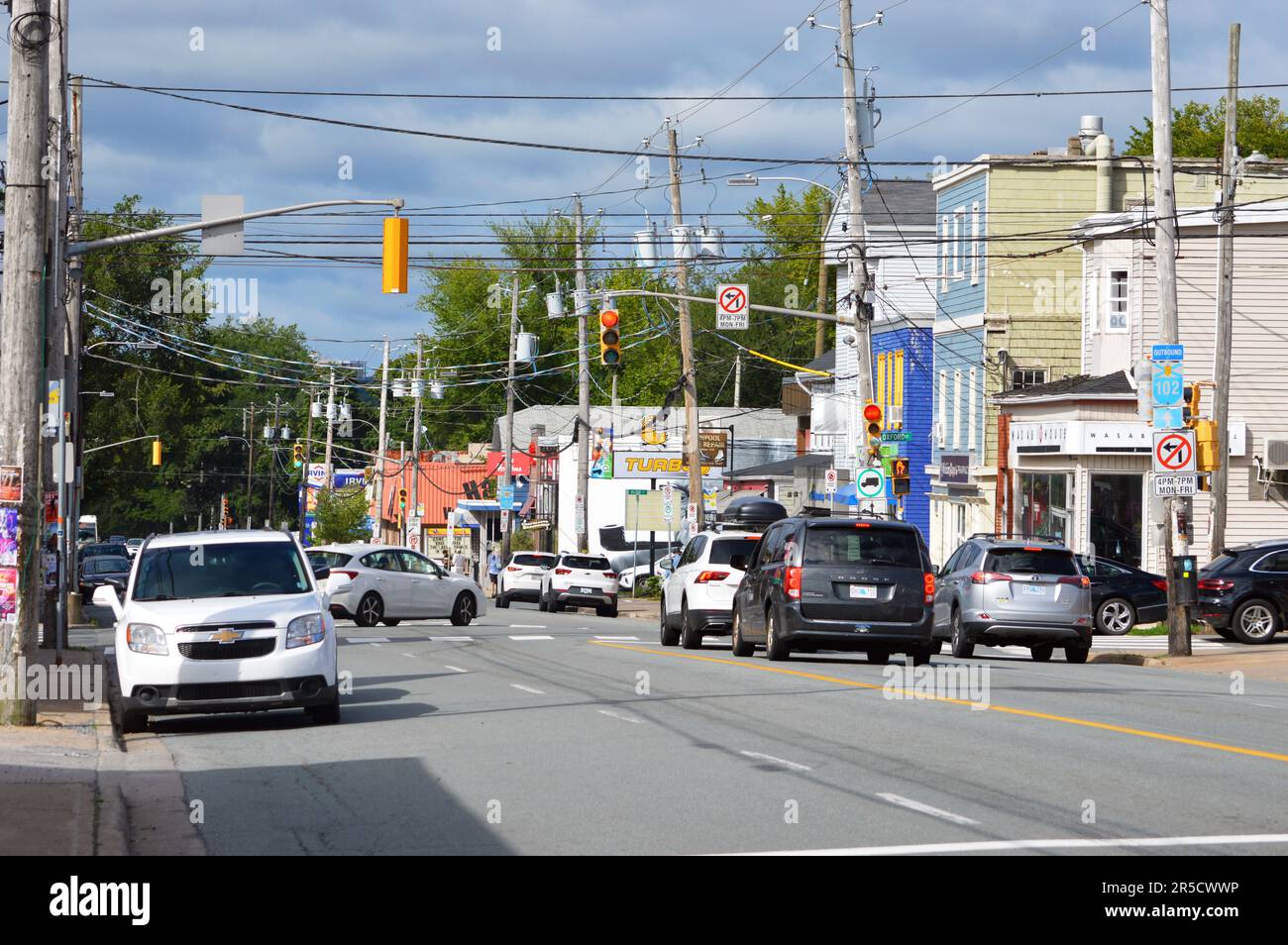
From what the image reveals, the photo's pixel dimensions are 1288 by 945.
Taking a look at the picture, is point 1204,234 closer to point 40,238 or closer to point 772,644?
point 772,644

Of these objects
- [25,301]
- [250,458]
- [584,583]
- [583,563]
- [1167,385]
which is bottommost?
[584,583]

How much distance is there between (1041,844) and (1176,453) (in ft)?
62.1

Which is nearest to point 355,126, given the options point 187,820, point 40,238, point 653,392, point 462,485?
point 40,238

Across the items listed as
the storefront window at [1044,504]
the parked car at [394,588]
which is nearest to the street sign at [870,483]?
the storefront window at [1044,504]

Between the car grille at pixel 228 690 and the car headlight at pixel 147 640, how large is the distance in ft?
1.25

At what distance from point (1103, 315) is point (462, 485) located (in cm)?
5571

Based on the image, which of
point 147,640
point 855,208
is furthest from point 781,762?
point 855,208

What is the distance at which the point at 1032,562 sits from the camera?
2614 centimetres

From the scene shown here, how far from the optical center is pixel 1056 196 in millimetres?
47469

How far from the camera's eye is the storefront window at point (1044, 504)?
42562 millimetres

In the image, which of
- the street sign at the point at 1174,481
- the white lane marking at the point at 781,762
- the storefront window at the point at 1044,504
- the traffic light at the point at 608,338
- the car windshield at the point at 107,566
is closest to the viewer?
the white lane marking at the point at 781,762

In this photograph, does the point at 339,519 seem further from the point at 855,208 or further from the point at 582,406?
the point at 855,208

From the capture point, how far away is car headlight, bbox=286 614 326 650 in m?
15.8

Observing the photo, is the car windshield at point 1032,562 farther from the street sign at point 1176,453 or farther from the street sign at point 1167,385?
the street sign at point 1167,385
